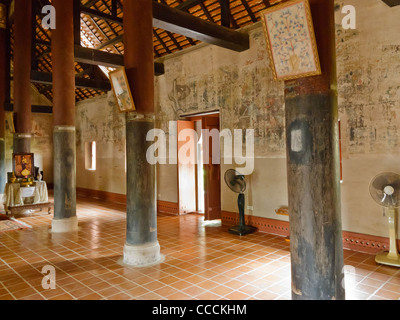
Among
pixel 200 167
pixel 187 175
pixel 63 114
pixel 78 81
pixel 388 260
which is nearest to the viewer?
pixel 388 260

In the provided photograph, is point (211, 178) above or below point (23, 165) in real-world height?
below

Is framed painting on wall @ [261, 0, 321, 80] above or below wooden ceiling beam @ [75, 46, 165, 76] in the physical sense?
below

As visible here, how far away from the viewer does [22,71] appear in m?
10.9

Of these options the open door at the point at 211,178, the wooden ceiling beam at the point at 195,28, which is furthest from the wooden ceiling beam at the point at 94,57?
the open door at the point at 211,178

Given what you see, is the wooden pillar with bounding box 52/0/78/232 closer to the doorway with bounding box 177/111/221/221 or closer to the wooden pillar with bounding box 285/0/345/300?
the doorway with bounding box 177/111/221/221

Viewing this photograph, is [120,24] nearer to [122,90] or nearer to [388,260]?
[122,90]

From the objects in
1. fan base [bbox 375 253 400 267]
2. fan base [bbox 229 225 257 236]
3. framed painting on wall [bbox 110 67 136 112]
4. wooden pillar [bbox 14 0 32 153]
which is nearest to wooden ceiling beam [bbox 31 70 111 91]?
wooden pillar [bbox 14 0 32 153]

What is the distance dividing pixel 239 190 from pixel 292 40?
4.57m

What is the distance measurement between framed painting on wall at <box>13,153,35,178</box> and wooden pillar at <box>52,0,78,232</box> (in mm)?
3164

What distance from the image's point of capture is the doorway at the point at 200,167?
8.57 meters

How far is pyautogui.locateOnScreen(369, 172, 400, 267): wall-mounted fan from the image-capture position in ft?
15.8

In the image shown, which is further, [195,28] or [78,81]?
[78,81]

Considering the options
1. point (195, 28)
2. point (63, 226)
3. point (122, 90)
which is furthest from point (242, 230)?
point (195, 28)

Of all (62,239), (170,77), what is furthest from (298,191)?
(170,77)
